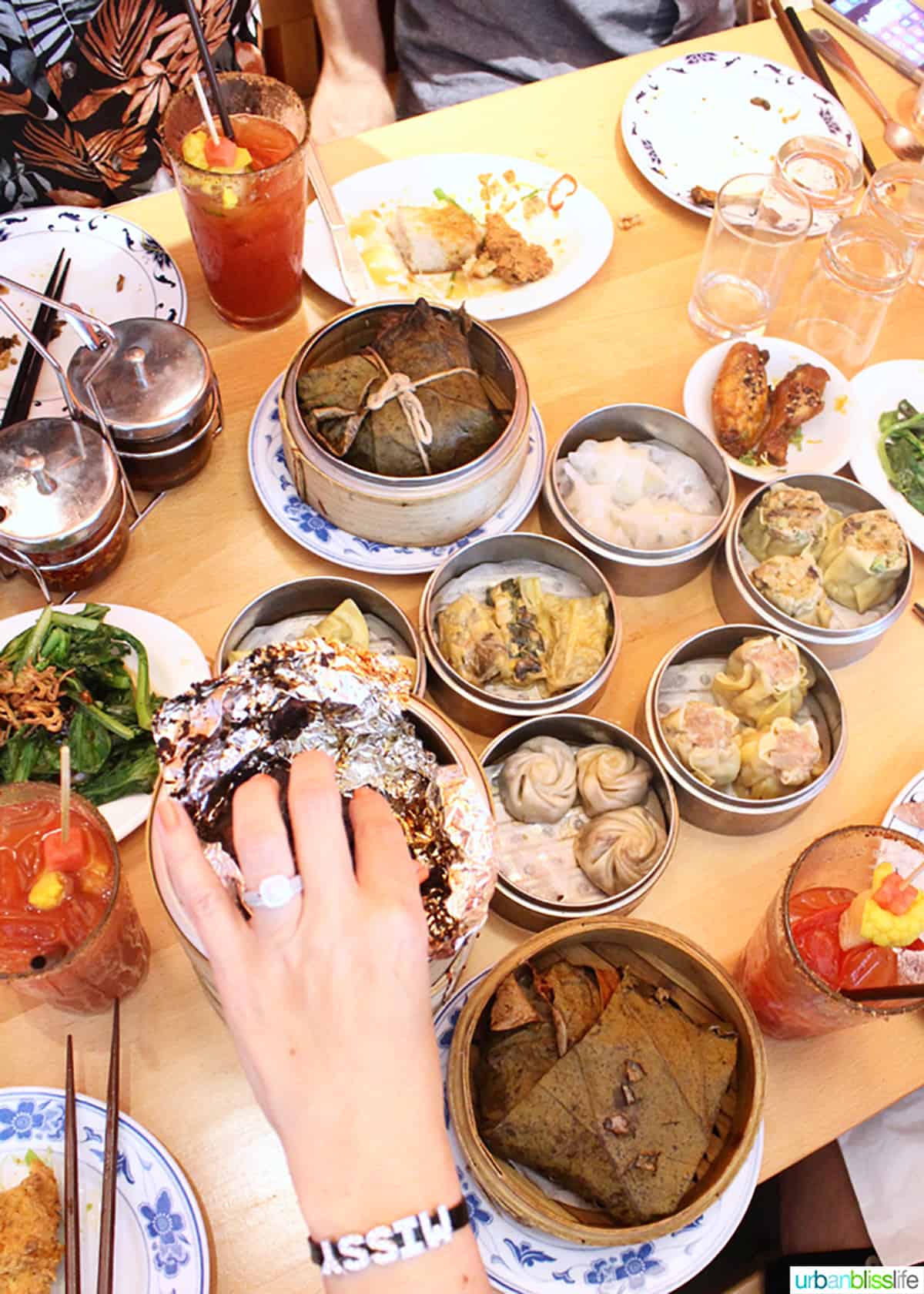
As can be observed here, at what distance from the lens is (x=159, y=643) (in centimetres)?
176

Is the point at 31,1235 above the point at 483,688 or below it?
below

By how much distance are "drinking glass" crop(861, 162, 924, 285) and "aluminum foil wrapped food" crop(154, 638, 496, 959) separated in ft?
6.43

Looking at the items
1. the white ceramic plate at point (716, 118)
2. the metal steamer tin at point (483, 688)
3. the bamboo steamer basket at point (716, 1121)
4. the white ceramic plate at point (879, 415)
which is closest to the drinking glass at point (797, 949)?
the bamboo steamer basket at point (716, 1121)

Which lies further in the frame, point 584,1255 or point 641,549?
point 641,549

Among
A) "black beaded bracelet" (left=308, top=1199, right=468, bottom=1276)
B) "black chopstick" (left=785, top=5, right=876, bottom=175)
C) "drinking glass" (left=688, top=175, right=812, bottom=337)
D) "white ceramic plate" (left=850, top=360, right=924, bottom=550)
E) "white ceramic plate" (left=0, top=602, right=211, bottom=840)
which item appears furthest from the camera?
"black chopstick" (left=785, top=5, right=876, bottom=175)

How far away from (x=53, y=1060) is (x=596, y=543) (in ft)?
4.27

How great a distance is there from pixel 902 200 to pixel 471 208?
3.59 feet

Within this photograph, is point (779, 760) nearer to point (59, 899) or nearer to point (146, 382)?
point (59, 899)

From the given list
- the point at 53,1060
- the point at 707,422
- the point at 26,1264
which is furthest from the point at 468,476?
the point at 26,1264

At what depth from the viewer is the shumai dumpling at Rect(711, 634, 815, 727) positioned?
1.76 m

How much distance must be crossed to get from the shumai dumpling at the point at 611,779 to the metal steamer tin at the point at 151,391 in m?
1.01

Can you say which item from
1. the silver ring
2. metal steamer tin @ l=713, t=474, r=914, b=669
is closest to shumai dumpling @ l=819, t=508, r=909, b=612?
metal steamer tin @ l=713, t=474, r=914, b=669

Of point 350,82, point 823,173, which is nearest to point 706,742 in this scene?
point 823,173

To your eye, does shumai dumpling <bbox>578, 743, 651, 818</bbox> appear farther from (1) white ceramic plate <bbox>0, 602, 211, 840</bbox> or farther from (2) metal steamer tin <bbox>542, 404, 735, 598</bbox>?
(1) white ceramic plate <bbox>0, 602, 211, 840</bbox>
